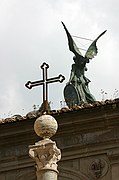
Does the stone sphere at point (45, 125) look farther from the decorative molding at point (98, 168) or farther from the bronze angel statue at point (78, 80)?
the bronze angel statue at point (78, 80)

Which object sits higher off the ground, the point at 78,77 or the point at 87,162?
the point at 78,77

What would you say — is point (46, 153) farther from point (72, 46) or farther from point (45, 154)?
point (72, 46)

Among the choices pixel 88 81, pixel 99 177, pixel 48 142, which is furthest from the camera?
pixel 88 81

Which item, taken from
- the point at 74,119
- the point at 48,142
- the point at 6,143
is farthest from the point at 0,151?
the point at 48,142

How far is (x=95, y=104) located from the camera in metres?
26.2

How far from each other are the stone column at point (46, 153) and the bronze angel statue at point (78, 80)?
859 centimetres

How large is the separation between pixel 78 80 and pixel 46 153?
9.70 meters

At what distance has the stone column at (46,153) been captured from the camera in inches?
731

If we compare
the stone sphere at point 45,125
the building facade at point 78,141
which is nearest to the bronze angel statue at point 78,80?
the building facade at point 78,141

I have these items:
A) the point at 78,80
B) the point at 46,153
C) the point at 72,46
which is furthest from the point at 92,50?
the point at 46,153

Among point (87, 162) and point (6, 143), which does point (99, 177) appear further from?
point (6, 143)

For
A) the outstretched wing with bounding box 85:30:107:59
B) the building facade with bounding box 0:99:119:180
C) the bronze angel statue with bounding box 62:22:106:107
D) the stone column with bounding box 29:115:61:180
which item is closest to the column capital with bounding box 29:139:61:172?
the stone column with bounding box 29:115:61:180

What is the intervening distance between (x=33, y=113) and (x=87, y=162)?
5.54 ft

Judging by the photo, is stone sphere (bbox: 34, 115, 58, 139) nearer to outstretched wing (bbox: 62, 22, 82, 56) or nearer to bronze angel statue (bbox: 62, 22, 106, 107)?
bronze angel statue (bbox: 62, 22, 106, 107)
